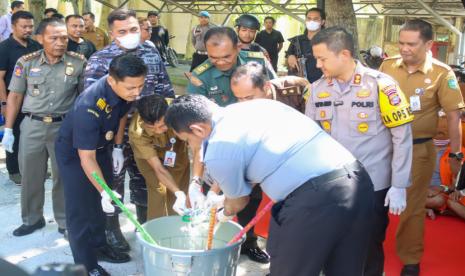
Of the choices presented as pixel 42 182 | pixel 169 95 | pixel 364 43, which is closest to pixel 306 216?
pixel 169 95

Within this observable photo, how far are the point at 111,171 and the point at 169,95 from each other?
68 centimetres

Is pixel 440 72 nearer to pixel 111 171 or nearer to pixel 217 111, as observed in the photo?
pixel 217 111

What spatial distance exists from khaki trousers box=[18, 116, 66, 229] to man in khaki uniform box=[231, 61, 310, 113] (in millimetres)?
1571

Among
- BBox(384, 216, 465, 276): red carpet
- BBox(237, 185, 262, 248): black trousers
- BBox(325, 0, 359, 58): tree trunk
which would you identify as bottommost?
BBox(384, 216, 465, 276): red carpet

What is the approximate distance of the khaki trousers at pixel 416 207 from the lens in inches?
119

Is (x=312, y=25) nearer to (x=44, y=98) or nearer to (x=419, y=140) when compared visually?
(x=419, y=140)

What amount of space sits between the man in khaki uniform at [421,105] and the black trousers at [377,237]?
1.33 feet

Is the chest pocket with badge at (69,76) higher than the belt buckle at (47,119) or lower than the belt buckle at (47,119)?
higher

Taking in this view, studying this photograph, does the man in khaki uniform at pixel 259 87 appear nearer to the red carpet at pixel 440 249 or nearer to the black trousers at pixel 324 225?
the black trousers at pixel 324 225

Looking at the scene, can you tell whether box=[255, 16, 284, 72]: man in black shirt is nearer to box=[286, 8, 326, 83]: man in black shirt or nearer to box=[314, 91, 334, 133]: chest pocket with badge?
box=[286, 8, 326, 83]: man in black shirt

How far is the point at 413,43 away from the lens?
9.72 feet

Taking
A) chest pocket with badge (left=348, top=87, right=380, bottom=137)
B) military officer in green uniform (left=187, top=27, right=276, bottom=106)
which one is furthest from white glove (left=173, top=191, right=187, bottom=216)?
chest pocket with badge (left=348, top=87, right=380, bottom=137)

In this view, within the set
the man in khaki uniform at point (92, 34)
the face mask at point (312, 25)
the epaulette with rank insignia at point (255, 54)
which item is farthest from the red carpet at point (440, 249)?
the man in khaki uniform at point (92, 34)

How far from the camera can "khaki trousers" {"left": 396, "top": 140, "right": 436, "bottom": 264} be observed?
3.04 m
